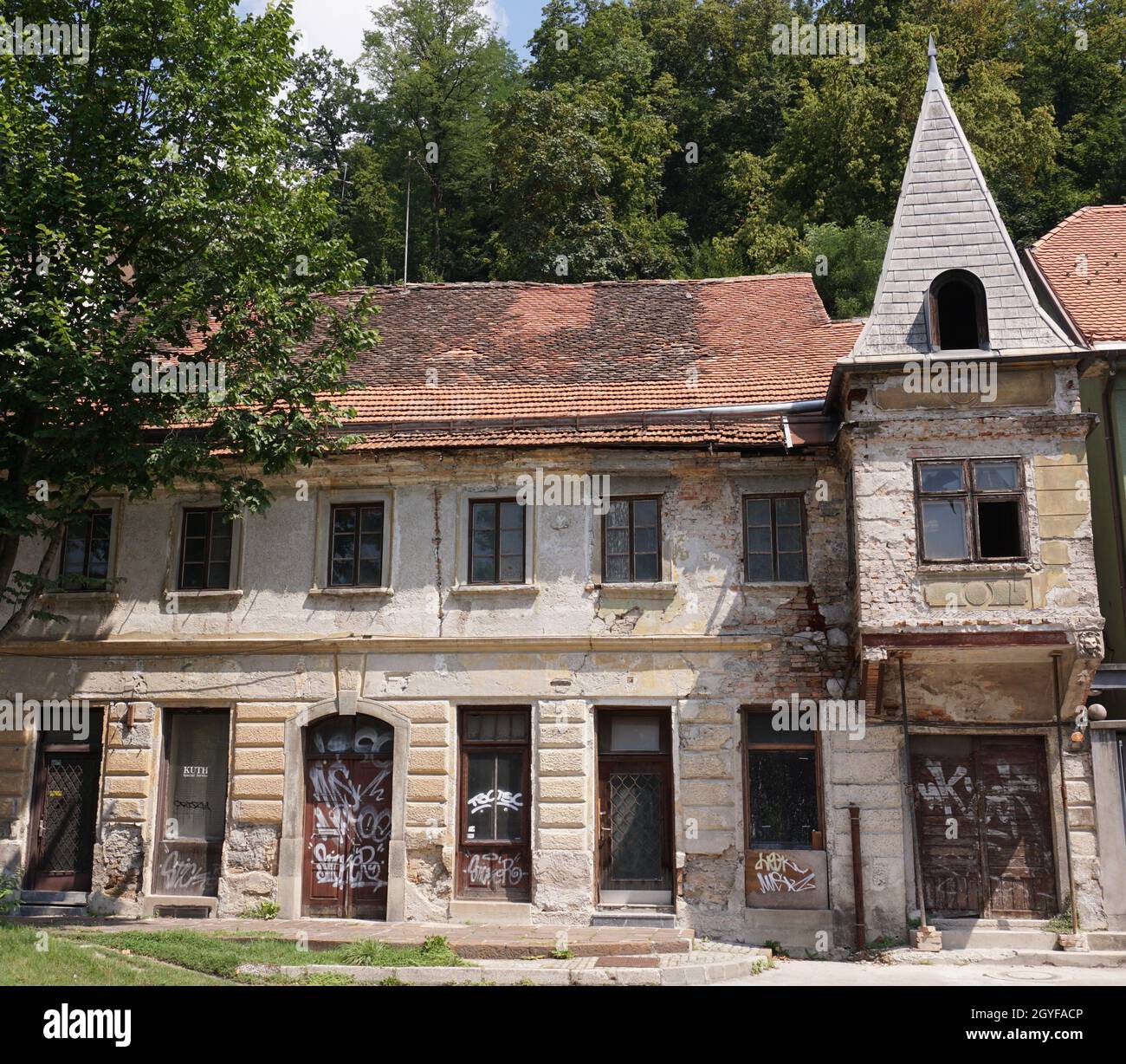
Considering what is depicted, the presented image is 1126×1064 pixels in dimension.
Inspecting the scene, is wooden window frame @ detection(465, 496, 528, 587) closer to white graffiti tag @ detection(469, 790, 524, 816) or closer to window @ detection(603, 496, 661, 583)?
window @ detection(603, 496, 661, 583)

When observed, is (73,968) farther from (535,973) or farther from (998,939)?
(998,939)

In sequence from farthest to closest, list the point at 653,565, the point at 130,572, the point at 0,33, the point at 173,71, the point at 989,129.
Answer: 1. the point at 989,129
2. the point at 130,572
3. the point at 653,565
4. the point at 173,71
5. the point at 0,33

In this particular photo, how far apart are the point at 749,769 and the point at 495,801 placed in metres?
3.85

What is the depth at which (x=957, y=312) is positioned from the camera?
17.0 meters

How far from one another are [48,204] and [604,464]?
8660mm

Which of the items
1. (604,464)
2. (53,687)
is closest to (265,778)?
(53,687)

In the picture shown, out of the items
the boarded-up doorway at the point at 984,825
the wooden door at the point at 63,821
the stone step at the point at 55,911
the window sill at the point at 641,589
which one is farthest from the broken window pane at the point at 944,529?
the stone step at the point at 55,911

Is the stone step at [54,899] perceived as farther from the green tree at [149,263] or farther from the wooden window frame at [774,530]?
the wooden window frame at [774,530]

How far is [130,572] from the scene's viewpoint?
18.7 metres

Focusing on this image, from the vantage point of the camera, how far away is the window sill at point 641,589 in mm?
17250

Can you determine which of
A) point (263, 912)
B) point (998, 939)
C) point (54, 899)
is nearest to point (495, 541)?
point (263, 912)

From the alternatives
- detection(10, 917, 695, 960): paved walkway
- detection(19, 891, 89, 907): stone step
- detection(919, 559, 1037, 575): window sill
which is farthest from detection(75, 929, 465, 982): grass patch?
detection(919, 559, 1037, 575): window sill

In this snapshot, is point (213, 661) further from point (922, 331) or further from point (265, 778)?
point (922, 331)
